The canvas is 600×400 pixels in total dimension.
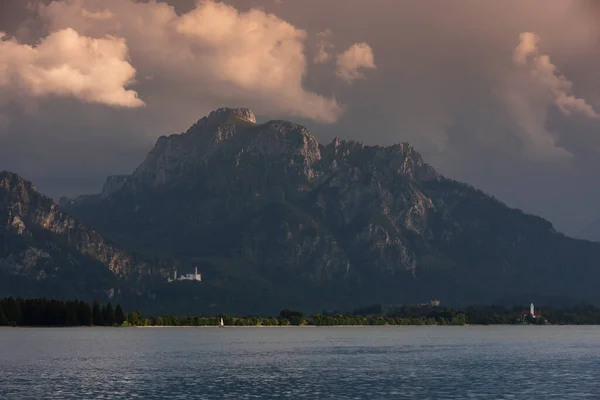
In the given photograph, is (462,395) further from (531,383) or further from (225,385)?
(225,385)

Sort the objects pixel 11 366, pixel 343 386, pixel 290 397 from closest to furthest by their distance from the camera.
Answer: pixel 290 397 < pixel 343 386 < pixel 11 366

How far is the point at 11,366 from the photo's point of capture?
186750mm

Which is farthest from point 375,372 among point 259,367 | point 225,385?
point 225,385

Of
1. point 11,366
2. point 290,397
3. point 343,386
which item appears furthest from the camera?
point 11,366

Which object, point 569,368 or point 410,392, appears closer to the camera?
point 410,392

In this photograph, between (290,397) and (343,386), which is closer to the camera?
(290,397)

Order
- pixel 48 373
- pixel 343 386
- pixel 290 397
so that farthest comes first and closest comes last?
pixel 48 373 → pixel 343 386 → pixel 290 397

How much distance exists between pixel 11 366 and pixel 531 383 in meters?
102

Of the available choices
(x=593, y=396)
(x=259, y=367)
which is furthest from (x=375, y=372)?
(x=593, y=396)

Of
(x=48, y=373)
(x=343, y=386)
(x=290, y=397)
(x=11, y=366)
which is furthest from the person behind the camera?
(x=11, y=366)

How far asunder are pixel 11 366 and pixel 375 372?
7321cm

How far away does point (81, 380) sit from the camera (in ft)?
513

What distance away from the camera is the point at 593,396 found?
133500 millimetres

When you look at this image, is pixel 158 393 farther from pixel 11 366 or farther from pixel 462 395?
pixel 11 366
